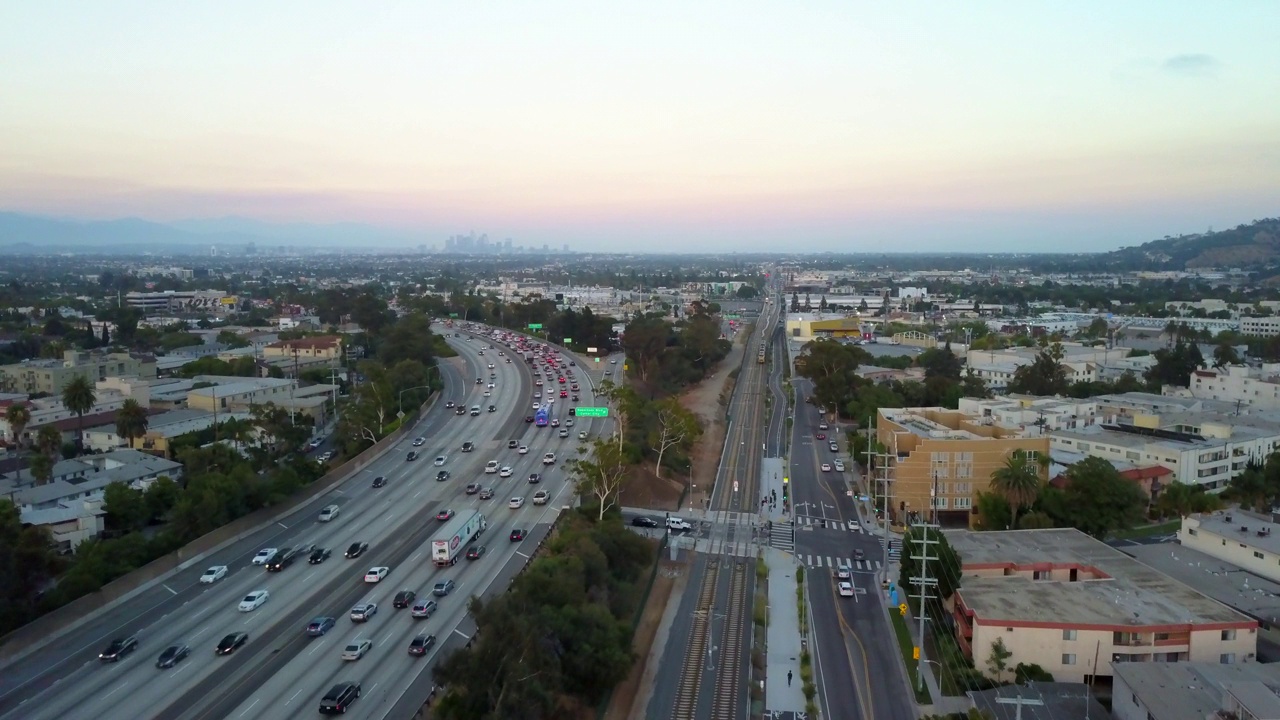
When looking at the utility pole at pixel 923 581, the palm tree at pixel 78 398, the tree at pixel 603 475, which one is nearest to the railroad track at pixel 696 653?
the tree at pixel 603 475

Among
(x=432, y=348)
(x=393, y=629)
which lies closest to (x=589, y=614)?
(x=393, y=629)

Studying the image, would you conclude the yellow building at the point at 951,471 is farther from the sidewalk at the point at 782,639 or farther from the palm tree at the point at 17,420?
the palm tree at the point at 17,420

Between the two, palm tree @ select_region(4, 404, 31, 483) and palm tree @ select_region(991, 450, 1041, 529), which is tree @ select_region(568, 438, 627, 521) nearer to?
palm tree @ select_region(991, 450, 1041, 529)

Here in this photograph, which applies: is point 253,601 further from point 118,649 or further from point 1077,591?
point 1077,591

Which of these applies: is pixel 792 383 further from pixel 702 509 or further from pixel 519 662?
pixel 519 662

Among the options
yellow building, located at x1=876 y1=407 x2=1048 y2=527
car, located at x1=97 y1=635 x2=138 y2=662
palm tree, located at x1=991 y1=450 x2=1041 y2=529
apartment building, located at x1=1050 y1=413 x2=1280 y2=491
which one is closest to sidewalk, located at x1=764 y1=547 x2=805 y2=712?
yellow building, located at x1=876 y1=407 x2=1048 y2=527

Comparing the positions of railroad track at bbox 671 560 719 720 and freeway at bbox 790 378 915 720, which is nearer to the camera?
railroad track at bbox 671 560 719 720

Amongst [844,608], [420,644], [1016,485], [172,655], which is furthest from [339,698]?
[1016,485]
